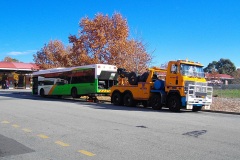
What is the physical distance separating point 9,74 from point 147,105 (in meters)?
45.3

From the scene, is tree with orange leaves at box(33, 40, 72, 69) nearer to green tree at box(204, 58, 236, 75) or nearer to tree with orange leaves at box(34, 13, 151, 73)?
tree with orange leaves at box(34, 13, 151, 73)

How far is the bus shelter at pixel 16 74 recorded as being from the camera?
55.6 meters

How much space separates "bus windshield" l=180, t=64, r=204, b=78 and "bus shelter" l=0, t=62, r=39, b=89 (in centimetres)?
4101

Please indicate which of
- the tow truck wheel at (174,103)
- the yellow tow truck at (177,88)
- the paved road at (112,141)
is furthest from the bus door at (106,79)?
the paved road at (112,141)

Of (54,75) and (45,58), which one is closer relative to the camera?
(54,75)

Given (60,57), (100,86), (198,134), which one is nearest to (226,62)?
(60,57)

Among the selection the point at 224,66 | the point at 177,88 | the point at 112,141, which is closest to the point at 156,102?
the point at 177,88

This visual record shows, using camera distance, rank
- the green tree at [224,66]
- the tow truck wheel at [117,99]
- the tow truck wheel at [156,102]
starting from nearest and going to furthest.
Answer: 1. the tow truck wheel at [156,102]
2. the tow truck wheel at [117,99]
3. the green tree at [224,66]

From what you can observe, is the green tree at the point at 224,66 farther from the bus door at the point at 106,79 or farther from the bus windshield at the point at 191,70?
the bus windshield at the point at 191,70

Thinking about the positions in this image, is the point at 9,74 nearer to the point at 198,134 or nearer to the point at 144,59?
the point at 144,59

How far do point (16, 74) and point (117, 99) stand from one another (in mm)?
41550

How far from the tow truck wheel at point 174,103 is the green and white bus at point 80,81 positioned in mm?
7901

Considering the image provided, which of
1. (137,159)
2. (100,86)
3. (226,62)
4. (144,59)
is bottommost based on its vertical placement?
(137,159)

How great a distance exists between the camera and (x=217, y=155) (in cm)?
644
